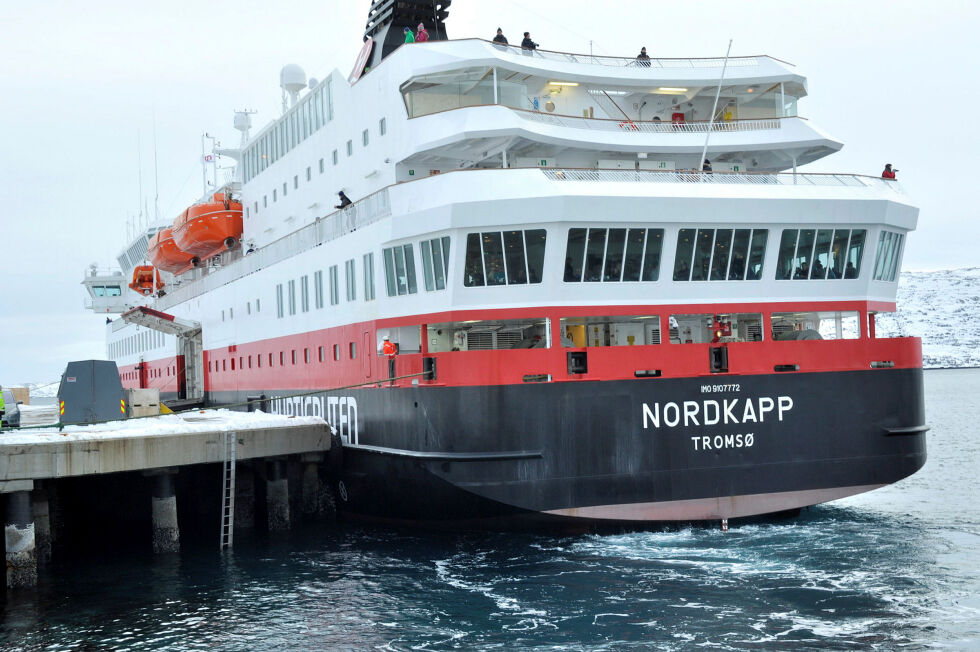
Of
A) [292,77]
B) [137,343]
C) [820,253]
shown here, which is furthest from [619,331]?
[137,343]

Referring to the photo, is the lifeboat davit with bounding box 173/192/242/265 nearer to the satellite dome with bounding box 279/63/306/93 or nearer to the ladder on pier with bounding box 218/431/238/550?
the satellite dome with bounding box 279/63/306/93

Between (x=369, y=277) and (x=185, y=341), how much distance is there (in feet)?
76.2

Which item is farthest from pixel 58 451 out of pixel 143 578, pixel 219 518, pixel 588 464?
pixel 588 464

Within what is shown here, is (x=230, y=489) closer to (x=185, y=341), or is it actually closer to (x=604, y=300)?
(x=604, y=300)

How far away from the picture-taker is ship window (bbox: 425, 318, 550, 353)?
21.6 metres

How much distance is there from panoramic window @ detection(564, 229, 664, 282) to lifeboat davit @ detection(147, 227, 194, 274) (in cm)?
2713

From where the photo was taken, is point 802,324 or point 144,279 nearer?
point 802,324

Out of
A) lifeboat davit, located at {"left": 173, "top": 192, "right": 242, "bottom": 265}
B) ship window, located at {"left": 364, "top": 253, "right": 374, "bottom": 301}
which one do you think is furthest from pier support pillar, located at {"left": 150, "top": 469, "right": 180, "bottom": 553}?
lifeboat davit, located at {"left": 173, "top": 192, "right": 242, "bottom": 265}

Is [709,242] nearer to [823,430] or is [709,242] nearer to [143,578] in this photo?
[823,430]

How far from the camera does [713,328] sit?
2102cm

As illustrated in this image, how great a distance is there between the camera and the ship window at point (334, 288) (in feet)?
83.3

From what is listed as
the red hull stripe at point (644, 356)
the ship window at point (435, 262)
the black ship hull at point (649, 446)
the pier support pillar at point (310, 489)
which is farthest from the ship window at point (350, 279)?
the pier support pillar at point (310, 489)

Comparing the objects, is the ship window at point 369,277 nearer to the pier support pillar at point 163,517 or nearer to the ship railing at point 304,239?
the ship railing at point 304,239

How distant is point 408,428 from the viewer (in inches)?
816
